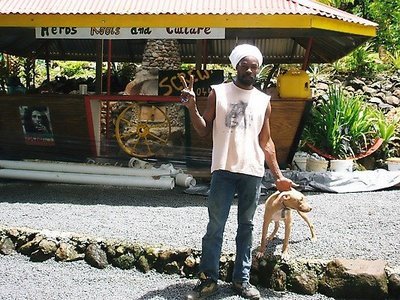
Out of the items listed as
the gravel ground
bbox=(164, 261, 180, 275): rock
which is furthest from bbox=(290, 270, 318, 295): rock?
bbox=(164, 261, 180, 275): rock

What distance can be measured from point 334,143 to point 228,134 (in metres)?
5.11

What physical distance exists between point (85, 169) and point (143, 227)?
225cm

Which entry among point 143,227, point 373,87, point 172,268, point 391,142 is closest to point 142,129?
point 143,227

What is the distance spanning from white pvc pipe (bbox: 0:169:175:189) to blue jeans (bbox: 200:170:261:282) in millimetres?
3408

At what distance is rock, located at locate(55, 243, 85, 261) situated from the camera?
524 cm

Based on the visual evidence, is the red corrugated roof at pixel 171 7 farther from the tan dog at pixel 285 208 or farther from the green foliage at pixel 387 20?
the green foliage at pixel 387 20

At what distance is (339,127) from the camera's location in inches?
353

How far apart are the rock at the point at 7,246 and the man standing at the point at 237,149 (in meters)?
2.28

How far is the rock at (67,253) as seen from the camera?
5.24 m

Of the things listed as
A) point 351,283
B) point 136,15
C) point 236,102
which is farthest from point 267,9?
point 351,283

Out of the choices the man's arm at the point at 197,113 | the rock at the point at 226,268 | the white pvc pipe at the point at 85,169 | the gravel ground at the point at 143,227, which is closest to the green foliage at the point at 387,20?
the gravel ground at the point at 143,227

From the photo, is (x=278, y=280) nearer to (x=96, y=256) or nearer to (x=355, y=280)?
(x=355, y=280)

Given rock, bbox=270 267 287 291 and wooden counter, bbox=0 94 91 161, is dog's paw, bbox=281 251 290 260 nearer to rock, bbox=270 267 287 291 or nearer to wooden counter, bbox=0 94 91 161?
rock, bbox=270 267 287 291

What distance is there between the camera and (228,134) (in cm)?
408
